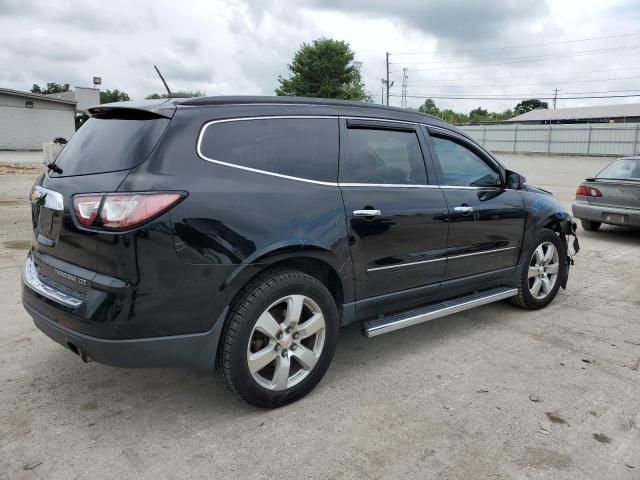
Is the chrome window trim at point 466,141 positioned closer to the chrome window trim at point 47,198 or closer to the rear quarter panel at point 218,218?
the rear quarter panel at point 218,218

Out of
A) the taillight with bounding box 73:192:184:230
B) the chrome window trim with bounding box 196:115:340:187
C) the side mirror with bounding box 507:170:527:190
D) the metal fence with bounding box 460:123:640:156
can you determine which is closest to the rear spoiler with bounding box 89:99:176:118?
the chrome window trim with bounding box 196:115:340:187

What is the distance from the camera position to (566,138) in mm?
41844

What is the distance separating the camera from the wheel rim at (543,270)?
16.2 ft

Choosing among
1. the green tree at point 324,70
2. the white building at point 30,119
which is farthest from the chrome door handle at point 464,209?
the green tree at point 324,70

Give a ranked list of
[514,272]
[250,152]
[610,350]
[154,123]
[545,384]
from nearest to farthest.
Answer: [154,123]
[250,152]
[545,384]
[610,350]
[514,272]

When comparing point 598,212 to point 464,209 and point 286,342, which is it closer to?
point 464,209

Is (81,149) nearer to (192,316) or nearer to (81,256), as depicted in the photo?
(81,256)

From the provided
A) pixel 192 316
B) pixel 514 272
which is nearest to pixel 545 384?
pixel 514 272

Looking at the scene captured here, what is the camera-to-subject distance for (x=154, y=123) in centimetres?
284

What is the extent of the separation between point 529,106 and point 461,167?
363 ft

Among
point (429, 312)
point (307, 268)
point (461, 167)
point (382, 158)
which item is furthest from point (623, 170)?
point (307, 268)

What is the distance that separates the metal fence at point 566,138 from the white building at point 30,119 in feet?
95.0

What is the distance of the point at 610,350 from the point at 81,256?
12.5ft

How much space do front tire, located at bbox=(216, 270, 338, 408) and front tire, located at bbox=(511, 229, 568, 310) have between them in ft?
7.84
